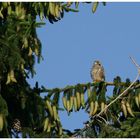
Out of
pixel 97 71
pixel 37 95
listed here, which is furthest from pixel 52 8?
pixel 97 71

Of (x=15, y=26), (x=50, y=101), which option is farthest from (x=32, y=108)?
(x=15, y=26)

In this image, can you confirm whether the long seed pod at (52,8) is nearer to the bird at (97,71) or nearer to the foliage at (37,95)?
the foliage at (37,95)

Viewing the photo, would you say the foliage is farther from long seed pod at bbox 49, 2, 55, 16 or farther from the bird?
the bird

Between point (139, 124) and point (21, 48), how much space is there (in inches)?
60.8

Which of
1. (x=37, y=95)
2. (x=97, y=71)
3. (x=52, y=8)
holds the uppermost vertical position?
(x=52, y=8)

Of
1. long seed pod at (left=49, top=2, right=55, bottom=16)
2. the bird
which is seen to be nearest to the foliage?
long seed pod at (left=49, top=2, right=55, bottom=16)

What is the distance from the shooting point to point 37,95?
405 inches

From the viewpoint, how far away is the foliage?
31.9 ft

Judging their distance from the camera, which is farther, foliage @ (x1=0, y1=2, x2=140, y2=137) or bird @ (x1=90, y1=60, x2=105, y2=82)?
bird @ (x1=90, y1=60, x2=105, y2=82)

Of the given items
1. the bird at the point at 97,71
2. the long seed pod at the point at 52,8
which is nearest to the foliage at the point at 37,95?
the long seed pod at the point at 52,8

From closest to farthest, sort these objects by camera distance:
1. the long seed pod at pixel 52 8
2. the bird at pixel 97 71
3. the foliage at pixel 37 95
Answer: the foliage at pixel 37 95 < the long seed pod at pixel 52 8 < the bird at pixel 97 71

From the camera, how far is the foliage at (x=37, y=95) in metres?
9.73

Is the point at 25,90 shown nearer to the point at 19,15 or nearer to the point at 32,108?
the point at 32,108

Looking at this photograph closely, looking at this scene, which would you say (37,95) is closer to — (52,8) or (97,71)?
(52,8)
